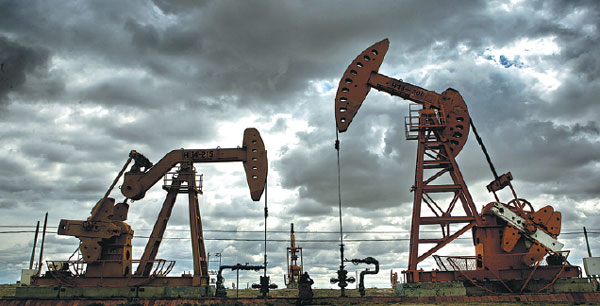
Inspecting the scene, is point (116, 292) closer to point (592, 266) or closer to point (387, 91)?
point (387, 91)

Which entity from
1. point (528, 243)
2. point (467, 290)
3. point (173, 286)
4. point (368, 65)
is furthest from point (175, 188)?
point (528, 243)

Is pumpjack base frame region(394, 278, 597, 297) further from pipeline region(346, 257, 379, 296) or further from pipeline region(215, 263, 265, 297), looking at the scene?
pipeline region(215, 263, 265, 297)

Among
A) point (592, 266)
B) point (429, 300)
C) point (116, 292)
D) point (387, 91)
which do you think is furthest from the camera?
point (387, 91)

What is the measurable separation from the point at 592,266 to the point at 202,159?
16782 millimetres

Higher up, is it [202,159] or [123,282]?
[202,159]

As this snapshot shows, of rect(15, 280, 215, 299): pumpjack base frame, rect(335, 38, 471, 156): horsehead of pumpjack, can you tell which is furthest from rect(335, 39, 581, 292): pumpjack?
rect(15, 280, 215, 299): pumpjack base frame

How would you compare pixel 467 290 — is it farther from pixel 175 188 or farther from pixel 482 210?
pixel 175 188

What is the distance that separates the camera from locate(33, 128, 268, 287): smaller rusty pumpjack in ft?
64.1

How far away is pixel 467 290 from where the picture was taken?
17.8 m

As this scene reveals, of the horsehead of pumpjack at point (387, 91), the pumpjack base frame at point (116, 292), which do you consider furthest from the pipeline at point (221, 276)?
the horsehead of pumpjack at point (387, 91)

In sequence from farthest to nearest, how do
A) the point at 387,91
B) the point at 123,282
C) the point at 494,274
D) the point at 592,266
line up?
the point at 387,91 < the point at 592,266 < the point at 123,282 < the point at 494,274

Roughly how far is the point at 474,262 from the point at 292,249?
25998 millimetres

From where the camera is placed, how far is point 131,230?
2048cm

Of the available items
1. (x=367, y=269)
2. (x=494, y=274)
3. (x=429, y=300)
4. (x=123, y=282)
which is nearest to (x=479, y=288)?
(x=494, y=274)
